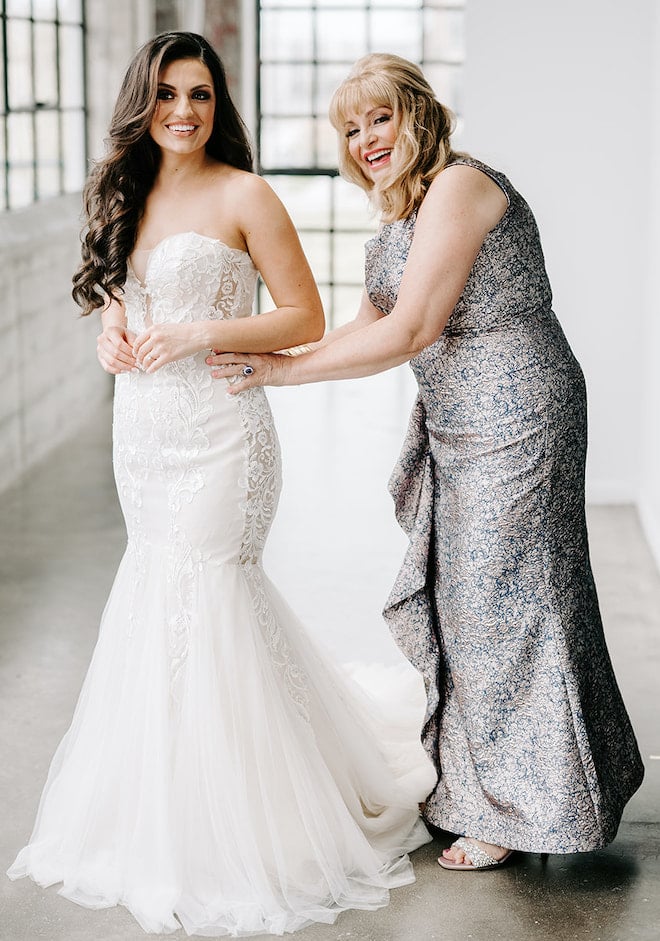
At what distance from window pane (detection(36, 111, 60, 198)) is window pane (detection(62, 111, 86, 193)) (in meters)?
0.26

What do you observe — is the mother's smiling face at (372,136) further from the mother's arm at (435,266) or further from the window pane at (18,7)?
the window pane at (18,7)

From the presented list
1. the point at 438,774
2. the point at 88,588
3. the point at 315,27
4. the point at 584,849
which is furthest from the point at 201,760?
the point at 315,27

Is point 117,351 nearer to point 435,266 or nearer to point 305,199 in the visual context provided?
point 435,266

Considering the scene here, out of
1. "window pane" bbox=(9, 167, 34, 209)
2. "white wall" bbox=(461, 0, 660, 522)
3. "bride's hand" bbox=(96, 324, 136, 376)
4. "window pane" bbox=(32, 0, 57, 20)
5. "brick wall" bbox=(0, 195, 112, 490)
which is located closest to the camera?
"bride's hand" bbox=(96, 324, 136, 376)

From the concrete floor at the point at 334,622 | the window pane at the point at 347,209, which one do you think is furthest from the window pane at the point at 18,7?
the window pane at the point at 347,209

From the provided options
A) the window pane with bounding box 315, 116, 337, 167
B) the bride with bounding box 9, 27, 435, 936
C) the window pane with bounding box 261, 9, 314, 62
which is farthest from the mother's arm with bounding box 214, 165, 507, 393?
the window pane with bounding box 261, 9, 314, 62

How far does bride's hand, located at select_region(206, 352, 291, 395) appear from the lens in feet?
10.0

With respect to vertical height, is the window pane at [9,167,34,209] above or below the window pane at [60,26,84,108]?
below

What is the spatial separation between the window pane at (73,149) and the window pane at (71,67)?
0.10 meters

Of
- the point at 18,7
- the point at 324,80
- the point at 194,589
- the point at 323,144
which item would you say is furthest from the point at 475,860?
the point at 324,80

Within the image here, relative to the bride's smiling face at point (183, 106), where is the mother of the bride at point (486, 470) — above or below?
below

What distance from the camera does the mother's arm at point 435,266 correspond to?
286cm

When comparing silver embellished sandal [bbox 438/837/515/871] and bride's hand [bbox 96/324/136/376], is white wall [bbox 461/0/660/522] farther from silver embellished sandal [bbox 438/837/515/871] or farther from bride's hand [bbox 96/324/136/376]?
bride's hand [bbox 96/324/136/376]

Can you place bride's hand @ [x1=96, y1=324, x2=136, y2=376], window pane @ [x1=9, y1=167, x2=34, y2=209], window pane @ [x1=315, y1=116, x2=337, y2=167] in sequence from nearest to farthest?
1. bride's hand @ [x1=96, y1=324, x2=136, y2=376]
2. window pane @ [x1=9, y1=167, x2=34, y2=209]
3. window pane @ [x1=315, y1=116, x2=337, y2=167]
